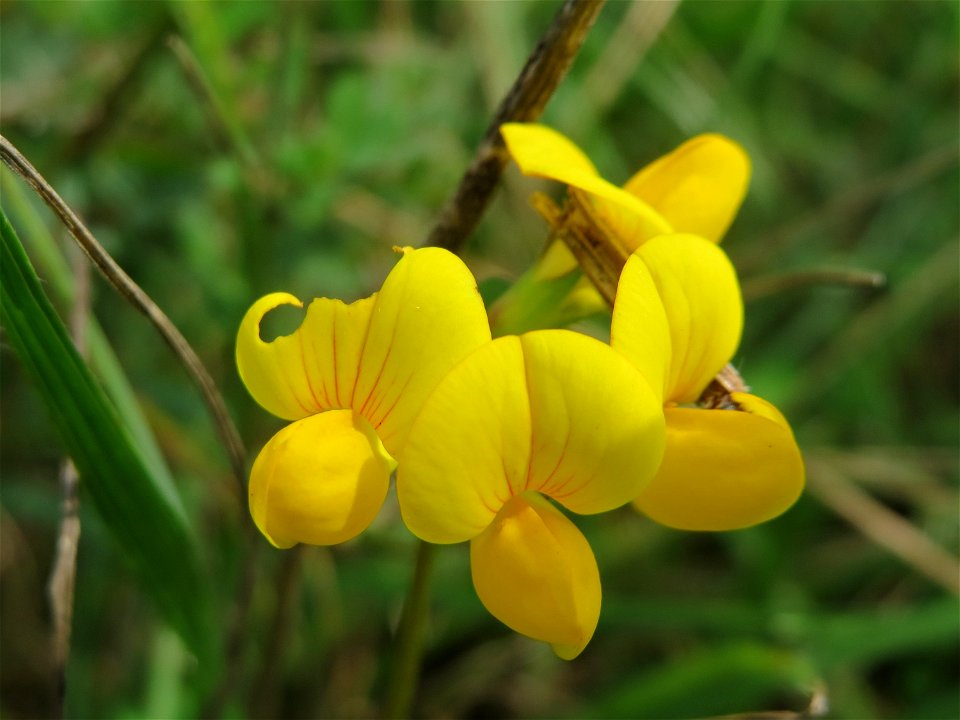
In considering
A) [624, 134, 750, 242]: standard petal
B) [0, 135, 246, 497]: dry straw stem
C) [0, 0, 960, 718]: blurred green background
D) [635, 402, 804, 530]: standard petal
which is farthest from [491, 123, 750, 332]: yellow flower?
[0, 0, 960, 718]: blurred green background

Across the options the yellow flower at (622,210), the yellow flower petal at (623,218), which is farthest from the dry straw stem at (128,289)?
the yellow flower petal at (623,218)

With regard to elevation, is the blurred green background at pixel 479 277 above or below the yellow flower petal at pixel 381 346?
below

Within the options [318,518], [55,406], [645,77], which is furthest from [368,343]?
[645,77]

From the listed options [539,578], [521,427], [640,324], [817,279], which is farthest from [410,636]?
[817,279]

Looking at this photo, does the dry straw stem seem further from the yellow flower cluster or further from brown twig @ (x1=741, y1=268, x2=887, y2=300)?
brown twig @ (x1=741, y1=268, x2=887, y2=300)

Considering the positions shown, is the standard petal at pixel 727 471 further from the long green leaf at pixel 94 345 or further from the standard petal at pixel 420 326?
the long green leaf at pixel 94 345

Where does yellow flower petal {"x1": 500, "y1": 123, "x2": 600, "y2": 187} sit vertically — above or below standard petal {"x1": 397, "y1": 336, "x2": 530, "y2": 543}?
above
